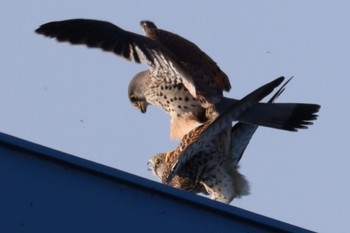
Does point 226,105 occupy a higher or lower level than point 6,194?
higher

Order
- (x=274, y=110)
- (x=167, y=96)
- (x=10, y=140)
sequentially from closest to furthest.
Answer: (x=10, y=140) → (x=274, y=110) → (x=167, y=96)

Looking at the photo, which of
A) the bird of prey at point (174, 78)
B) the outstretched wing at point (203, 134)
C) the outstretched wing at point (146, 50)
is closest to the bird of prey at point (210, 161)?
the outstretched wing at point (203, 134)

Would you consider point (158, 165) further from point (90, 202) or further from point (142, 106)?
point (90, 202)

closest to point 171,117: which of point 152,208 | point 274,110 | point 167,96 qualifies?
point 167,96

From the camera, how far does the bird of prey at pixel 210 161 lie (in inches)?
245

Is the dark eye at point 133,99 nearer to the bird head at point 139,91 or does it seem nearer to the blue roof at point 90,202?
the bird head at point 139,91

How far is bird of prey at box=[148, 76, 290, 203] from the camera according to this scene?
6.22m

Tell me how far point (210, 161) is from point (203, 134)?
12.7 inches

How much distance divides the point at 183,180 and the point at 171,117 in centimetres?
38

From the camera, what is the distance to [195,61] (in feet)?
21.7

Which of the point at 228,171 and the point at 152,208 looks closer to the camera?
the point at 152,208

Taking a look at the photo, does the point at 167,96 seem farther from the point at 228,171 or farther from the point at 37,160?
the point at 37,160

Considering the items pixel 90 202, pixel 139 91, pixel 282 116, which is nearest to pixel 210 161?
pixel 139 91

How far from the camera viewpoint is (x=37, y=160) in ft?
10.9
